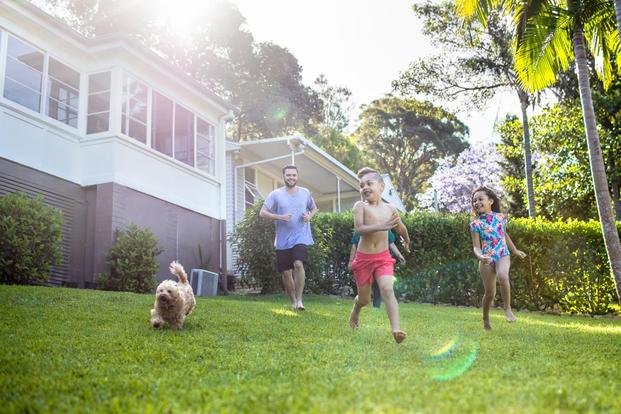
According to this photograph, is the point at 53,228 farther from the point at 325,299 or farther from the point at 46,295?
the point at 325,299

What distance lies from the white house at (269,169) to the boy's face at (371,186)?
1169 centimetres

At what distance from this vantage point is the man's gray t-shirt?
8.41 metres

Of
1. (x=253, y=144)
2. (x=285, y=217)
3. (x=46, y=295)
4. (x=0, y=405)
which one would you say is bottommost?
(x=0, y=405)

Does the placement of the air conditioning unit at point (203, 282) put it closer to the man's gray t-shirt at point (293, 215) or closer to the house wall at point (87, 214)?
the house wall at point (87, 214)

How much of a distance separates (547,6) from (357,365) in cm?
985

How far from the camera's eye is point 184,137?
1614 cm

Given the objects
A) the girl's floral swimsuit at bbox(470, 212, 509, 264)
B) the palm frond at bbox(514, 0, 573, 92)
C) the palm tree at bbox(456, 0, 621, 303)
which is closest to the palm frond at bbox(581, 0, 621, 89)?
the palm tree at bbox(456, 0, 621, 303)

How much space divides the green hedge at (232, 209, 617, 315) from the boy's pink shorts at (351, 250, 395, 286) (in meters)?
7.37

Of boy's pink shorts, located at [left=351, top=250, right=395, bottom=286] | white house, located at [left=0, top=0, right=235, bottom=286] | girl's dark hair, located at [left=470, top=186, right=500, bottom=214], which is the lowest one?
→ boy's pink shorts, located at [left=351, top=250, right=395, bottom=286]

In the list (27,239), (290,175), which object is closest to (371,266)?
(290,175)

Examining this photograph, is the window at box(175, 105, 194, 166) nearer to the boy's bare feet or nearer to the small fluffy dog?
the small fluffy dog

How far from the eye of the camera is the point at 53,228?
9.98 meters

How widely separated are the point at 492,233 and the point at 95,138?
902 centimetres

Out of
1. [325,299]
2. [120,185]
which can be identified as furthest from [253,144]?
[325,299]
